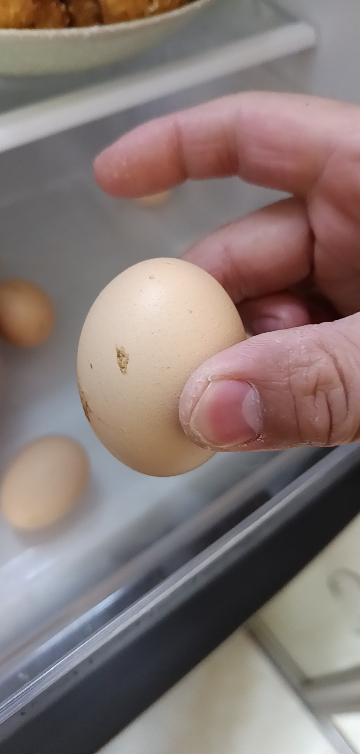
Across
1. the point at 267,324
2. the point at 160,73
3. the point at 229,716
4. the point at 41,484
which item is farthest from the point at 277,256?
the point at 229,716

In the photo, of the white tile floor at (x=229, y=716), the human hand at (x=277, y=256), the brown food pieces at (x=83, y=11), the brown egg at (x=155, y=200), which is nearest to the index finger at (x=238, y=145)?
the human hand at (x=277, y=256)

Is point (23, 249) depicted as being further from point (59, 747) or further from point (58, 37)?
point (59, 747)

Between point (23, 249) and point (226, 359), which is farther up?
point (23, 249)

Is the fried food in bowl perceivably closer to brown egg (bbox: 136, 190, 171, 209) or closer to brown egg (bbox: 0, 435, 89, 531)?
brown egg (bbox: 136, 190, 171, 209)

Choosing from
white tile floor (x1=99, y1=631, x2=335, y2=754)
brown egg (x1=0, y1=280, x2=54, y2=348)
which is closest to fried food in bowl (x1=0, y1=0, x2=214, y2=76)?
brown egg (x1=0, y1=280, x2=54, y2=348)

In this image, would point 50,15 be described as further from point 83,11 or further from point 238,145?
point 238,145

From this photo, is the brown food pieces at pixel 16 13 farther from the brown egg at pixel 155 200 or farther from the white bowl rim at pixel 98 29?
the brown egg at pixel 155 200

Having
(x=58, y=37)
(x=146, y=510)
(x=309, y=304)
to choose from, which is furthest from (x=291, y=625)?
(x=58, y=37)
